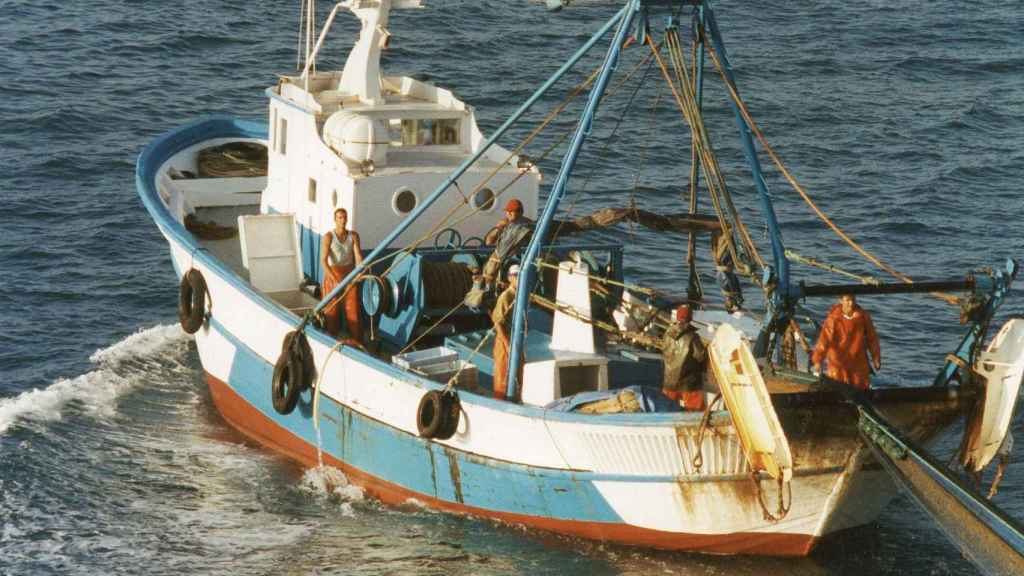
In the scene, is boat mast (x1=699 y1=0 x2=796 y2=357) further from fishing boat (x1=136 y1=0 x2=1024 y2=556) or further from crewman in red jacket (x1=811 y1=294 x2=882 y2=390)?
crewman in red jacket (x1=811 y1=294 x2=882 y2=390)

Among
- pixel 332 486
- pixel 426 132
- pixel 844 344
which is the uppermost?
pixel 426 132

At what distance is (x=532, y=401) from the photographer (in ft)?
53.3

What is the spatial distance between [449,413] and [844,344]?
4.01 meters

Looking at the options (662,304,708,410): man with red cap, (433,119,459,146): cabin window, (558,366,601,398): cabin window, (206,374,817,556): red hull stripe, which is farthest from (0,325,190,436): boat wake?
(662,304,708,410): man with red cap

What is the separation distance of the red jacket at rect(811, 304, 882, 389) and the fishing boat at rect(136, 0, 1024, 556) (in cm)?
48

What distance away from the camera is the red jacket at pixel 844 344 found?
1491 centimetres

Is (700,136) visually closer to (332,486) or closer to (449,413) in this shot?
(449,413)

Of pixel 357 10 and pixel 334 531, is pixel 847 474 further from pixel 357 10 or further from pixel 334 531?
pixel 357 10

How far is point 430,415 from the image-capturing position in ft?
52.5

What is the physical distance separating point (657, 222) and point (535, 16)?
25754 mm

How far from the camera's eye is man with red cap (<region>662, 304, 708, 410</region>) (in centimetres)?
1542

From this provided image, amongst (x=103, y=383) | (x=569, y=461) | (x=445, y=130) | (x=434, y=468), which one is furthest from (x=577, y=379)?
(x=103, y=383)

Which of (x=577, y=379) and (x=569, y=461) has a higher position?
(x=577, y=379)

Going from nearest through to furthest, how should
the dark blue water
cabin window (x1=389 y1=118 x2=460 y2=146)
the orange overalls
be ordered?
the dark blue water, the orange overalls, cabin window (x1=389 y1=118 x2=460 y2=146)
